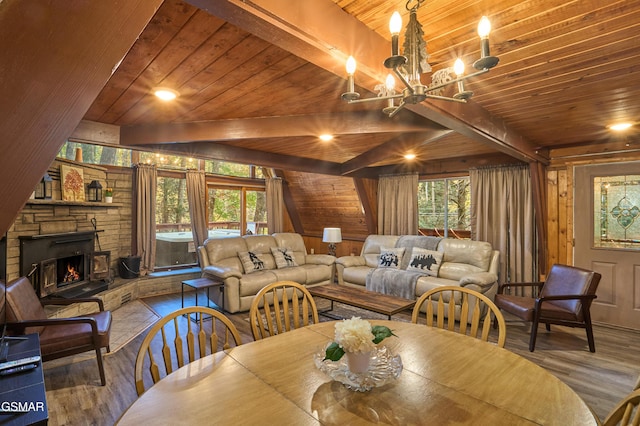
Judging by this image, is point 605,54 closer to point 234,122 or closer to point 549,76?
point 549,76

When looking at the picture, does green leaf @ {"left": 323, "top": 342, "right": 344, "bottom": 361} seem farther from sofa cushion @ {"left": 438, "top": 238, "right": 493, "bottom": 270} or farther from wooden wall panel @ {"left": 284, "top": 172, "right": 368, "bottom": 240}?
wooden wall panel @ {"left": 284, "top": 172, "right": 368, "bottom": 240}

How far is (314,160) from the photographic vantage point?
17.6 feet

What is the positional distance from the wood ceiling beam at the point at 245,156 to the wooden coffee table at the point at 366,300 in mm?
1940

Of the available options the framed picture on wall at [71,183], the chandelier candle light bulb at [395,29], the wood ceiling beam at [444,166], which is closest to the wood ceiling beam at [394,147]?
the wood ceiling beam at [444,166]

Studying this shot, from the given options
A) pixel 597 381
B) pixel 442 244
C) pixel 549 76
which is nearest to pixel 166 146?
pixel 549 76

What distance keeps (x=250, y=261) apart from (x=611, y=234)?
15.9 ft

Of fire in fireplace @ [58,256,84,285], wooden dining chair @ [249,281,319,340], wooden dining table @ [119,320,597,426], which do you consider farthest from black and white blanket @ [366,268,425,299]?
fire in fireplace @ [58,256,84,285]

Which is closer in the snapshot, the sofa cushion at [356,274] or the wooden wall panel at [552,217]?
the wooden wall panel at [552,217]

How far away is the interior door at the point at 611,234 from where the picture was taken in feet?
12.8

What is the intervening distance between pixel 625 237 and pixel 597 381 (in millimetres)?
2162

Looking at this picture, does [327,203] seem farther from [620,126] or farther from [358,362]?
[358,362]

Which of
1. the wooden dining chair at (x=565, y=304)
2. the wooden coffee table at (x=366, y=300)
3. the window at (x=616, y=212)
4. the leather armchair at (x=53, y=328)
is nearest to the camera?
the leather armchair at (x=53, y=328)

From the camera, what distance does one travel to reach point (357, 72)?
156 centimetres

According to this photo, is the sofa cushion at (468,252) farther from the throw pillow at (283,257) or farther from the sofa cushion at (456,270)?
the throw pillow at (283,257)
